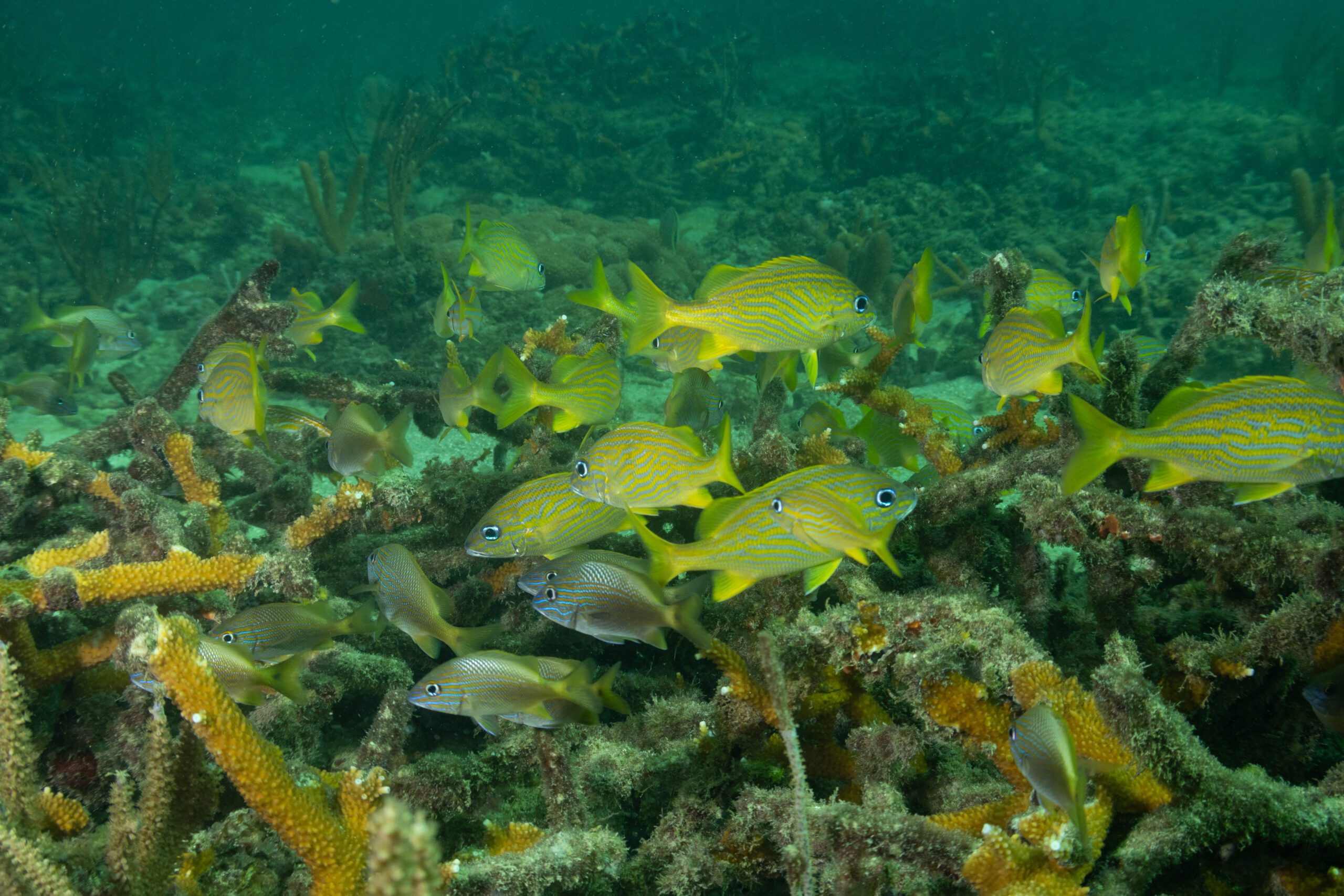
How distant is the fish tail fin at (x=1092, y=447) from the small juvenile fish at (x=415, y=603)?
2320 mm

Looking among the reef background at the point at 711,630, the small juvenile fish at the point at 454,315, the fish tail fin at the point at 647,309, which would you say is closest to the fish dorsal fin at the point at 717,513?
the reef background at the point at 711,630

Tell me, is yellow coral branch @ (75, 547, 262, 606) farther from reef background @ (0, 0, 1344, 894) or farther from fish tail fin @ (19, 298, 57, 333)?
fish tail fin @ (19, 298, 57, 333)

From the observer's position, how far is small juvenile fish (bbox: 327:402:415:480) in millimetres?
3498

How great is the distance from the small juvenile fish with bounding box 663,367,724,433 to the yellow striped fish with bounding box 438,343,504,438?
99cm

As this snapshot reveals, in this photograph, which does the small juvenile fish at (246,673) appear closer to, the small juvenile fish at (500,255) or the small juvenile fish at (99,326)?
the small juvenile fish at (500,255)

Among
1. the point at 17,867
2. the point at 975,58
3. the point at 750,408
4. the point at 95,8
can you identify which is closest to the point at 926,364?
the point at 750,408

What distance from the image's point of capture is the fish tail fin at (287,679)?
2.33 metres

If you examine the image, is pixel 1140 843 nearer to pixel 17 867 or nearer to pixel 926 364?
pixel 17 867

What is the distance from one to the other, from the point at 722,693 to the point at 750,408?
19.0 ft

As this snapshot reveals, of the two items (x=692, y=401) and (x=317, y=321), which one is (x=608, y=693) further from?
(x=317, y=321)

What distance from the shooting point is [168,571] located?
2.94 m

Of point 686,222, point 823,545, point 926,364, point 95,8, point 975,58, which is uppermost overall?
point 95,8

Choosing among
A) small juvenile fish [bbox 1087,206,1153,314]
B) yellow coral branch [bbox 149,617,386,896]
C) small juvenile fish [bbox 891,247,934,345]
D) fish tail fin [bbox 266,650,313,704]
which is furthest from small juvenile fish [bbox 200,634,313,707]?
small juvenile fish [bbox 1087,206,1153,314]

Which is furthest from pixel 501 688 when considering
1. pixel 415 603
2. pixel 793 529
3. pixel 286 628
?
pixel 793 529
